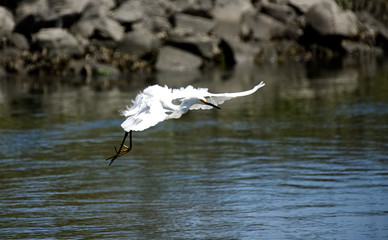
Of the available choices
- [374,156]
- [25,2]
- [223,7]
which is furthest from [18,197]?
[223,7]

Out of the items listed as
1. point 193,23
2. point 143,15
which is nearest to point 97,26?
point 143,15

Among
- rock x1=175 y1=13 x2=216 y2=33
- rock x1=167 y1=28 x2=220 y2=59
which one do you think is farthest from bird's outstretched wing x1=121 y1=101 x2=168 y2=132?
rock x1=175 y1=13 x2=216 y2=33

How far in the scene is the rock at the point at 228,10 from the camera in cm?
4141

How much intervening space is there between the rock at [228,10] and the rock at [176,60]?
5152 millimetres

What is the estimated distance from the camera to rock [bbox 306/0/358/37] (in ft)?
136

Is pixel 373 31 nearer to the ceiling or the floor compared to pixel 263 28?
nearer to the floor

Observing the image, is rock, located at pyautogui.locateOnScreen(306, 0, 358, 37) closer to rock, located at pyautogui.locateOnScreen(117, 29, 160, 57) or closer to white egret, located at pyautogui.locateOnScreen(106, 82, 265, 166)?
rock, located at pyautogui.locateOnScreen(117, 29, 160, 57)

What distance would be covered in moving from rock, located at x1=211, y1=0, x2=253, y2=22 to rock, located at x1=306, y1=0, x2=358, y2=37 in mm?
3757

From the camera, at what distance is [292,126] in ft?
66.1

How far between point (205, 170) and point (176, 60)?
69.2 feet

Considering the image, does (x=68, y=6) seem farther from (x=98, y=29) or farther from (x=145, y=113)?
(x=145, y=113)

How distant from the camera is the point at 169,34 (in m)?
37.8

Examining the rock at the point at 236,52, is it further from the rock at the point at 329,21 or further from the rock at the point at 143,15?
the rock at the point at 329,21

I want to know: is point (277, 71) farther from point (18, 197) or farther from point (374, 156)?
point (18, 197)
